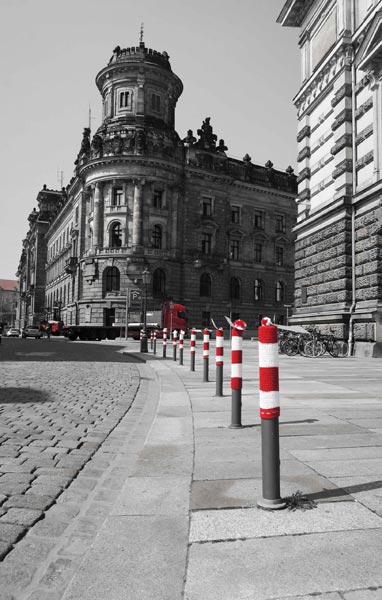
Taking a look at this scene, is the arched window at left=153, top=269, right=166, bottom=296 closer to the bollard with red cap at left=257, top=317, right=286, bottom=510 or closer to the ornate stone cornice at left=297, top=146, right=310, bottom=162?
the ornate stone cornice at left=297, top=146, right=310, bottom=162

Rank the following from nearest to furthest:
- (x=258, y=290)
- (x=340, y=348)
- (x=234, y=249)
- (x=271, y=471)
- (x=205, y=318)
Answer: (x=271, y=471)
(x=340, y=348)
(x=205, y=318)
(x=234, y=249)
(x=258, y=290)

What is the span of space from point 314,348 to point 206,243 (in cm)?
3704

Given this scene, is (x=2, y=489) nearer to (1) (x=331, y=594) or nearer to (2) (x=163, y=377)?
(1) (x=331, y=594)

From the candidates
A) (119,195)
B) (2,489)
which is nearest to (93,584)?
(2,489)

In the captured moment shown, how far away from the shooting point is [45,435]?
205 inches

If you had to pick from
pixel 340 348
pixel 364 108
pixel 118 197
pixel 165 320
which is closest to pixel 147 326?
pixel 165 320

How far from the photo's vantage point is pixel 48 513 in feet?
9.83

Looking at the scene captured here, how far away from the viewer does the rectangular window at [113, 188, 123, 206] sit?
50500 mm

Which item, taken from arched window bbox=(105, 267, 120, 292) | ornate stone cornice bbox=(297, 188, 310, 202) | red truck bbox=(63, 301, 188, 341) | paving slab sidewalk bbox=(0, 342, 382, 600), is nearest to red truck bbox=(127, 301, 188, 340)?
red truck bbox=(63, 301, 188, 341)

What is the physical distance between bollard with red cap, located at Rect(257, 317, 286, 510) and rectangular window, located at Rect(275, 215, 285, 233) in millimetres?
58733

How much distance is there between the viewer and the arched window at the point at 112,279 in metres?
49.4

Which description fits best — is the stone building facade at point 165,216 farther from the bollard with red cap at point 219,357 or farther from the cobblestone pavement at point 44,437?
the bollard with red cap at point 219,357

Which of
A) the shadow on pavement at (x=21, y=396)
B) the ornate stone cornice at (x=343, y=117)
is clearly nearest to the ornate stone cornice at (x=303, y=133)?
the ornate stone cornice at (x=343, y=117)

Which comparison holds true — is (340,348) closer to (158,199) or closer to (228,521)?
(228,521)
